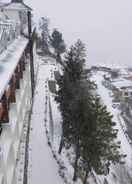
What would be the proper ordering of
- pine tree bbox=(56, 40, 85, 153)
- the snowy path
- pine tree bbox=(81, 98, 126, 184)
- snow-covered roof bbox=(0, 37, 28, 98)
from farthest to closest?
pine tree bbox=(56, 40, 85, 153) → the snowy path → pine tree bbox=(81, 98, 126, 184) → snow-covered roof bbox=(0, 37, 28, 98)

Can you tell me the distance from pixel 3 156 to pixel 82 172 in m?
11.8

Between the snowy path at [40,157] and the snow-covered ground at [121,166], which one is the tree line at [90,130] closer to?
the snowy path at [40,157]

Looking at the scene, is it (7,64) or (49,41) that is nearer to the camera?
A: (7,64)

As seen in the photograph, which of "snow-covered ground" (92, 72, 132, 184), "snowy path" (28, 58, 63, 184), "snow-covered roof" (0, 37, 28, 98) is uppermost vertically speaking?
"snow-covered roof" (0, 37, 28, 98)

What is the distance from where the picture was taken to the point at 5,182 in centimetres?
1130

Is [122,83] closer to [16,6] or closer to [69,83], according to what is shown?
[69,83]

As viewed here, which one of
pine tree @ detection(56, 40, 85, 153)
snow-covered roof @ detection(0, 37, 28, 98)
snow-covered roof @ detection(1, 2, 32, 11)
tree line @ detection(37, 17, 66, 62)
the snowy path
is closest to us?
snow-covered roof @ detection(0, 37, 28, 98)

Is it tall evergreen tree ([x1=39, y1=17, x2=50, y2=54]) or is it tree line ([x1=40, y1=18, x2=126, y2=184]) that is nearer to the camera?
tree line ([x1=40, y1=18, x2=126, y2=184])

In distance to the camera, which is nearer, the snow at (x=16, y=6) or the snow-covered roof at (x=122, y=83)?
the snow at (x=16, y=6)

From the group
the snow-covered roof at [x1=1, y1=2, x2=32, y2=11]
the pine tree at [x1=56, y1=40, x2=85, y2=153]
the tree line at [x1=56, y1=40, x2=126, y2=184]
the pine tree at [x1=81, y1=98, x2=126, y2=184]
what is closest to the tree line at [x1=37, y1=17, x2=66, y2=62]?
the snow-covered roof at [x1=1, y1=2, x2=32, y2=11]

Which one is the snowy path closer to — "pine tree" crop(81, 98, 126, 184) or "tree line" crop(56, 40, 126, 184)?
"tree line" crop(56, 40, 126, 184)

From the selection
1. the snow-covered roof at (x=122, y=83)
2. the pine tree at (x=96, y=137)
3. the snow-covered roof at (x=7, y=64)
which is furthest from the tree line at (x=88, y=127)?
the snow-covered roof at (x=122, y=83)

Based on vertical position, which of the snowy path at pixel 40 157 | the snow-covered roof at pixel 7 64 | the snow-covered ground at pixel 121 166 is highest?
the snow-covered roof at pixel 7 64

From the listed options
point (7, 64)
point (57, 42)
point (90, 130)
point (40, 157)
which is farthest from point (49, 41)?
point (7, 64)
